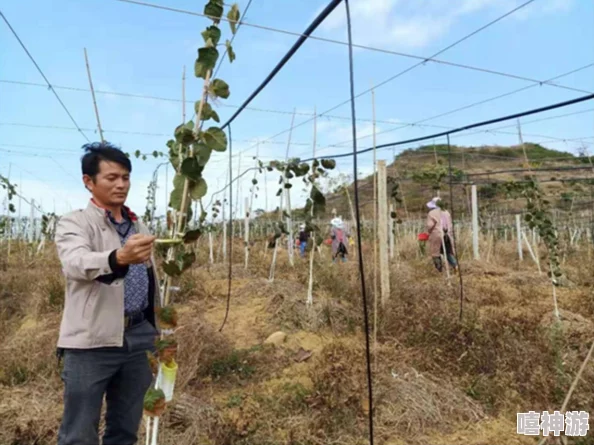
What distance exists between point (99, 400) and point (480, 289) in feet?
16.1

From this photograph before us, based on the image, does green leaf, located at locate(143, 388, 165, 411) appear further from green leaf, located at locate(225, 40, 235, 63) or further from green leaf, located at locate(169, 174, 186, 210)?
green leaf, located at locate(225, 40, 235, 63)

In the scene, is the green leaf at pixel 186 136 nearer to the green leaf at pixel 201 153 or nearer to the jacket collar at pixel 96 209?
the green leaf at pixel 201 153

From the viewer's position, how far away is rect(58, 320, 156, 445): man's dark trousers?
1.45m

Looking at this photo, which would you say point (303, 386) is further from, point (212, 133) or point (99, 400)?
point (212, 133)

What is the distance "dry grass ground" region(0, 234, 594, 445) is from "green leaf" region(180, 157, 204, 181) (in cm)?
160

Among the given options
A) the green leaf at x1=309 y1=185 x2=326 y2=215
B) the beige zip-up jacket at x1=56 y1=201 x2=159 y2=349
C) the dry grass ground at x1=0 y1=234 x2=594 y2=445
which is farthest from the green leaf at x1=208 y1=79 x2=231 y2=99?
the green leaf at x1=309 y1=185 x2=326 y2=215

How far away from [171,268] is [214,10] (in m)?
0.77

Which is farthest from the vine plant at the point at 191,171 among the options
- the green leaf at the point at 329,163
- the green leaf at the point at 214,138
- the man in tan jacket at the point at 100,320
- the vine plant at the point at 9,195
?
the vine plant at the point at 9,195

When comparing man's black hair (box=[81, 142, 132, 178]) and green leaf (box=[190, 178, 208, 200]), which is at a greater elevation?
man's black hair (box=[81, 142, 132, 178])

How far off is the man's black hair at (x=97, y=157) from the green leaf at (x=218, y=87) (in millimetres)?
458

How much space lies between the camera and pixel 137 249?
3.69 ft

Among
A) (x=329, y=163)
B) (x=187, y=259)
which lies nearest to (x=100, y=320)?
(x=187, y=259)

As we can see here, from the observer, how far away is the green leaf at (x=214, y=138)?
127 cm

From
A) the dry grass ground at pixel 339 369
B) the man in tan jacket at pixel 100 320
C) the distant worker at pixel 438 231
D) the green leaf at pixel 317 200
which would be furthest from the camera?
A: the distant worker at pixel 438 231
